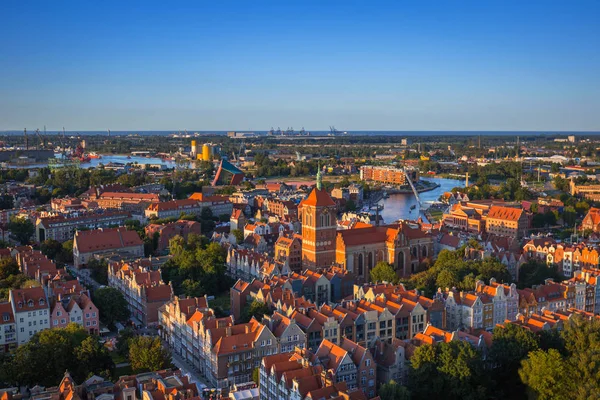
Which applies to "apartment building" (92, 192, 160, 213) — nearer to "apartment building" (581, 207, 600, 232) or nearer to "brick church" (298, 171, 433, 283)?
"brick church" (298, 171, 433, 283)

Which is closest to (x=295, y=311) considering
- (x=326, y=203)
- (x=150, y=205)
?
(x=326, y=203)

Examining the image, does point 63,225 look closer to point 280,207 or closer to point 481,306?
point 280,207

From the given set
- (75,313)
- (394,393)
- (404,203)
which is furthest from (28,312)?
(404,203)

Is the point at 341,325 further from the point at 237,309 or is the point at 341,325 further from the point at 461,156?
the point at 461,156

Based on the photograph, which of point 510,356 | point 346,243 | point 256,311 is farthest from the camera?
point 346,243

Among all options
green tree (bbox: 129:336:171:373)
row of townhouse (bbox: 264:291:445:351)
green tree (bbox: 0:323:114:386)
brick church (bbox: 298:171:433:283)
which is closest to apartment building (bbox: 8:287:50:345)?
green tree (bbox: 0:323:114:386)
